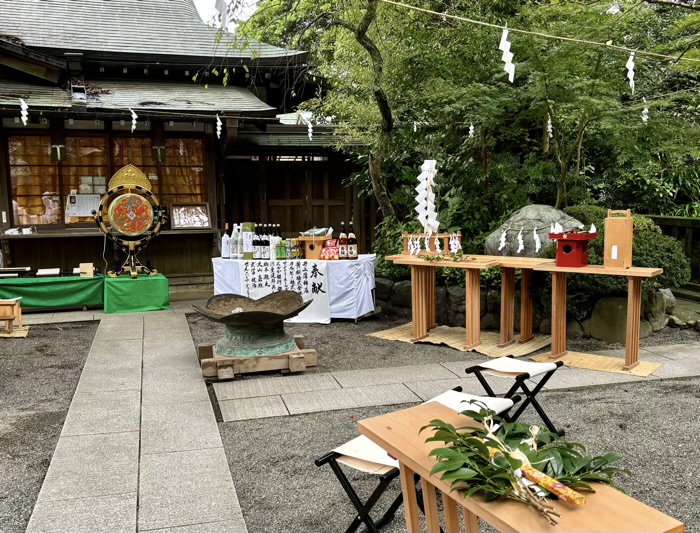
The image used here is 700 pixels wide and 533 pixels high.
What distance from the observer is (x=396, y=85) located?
10.6 m

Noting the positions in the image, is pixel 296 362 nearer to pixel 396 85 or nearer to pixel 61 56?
pixel 396 85

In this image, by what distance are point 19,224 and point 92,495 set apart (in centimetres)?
904

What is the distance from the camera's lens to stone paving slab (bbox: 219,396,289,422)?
5014mm

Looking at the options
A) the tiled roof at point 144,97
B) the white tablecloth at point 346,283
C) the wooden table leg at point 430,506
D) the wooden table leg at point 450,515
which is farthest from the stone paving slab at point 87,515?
the tiled roof at point 144,97

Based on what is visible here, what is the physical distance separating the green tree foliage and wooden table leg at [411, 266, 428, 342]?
79.8 inches

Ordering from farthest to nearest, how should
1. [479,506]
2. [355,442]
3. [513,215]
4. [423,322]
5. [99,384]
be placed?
[513,215], [423,322], [99,384], [355,442], [479,506]

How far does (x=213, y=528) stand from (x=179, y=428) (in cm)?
165

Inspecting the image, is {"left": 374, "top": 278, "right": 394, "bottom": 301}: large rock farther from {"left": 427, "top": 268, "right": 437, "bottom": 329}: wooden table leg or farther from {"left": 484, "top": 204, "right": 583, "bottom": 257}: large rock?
{"left": 484, "top": 204, "right": 583, "bottom": 257}: large rock

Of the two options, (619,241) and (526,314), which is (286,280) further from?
(619,241)

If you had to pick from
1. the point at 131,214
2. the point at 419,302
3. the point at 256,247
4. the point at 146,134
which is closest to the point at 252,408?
the point at 419,302

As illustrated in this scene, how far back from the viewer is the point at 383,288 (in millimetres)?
9766

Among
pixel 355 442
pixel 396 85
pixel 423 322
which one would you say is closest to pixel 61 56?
pixel 396 85

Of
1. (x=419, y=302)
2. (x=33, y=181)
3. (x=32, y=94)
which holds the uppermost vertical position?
(x=32, y=94)

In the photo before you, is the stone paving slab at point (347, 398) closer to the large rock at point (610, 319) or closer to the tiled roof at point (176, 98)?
the large rock at point (610, 319)
